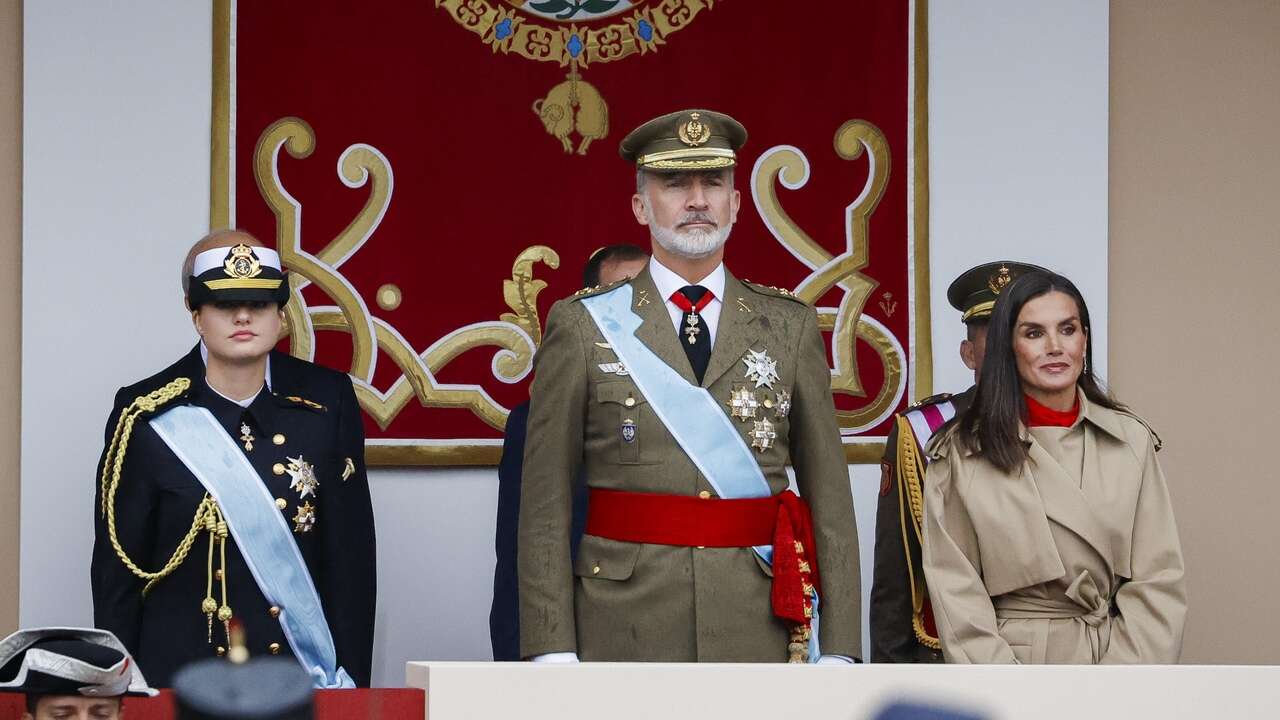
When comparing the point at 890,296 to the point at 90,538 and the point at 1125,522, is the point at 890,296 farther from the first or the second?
the point at 90,538

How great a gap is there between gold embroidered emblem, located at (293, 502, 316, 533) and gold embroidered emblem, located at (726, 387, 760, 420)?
103cm

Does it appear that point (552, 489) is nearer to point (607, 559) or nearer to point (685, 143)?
point (607, 559)

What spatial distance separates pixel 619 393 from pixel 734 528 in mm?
323

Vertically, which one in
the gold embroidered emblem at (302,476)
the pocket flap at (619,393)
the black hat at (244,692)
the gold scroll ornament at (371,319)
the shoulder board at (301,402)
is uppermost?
the gold scroll ornament at (371,319)

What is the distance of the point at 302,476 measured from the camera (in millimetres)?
3617

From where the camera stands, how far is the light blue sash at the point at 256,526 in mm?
3543

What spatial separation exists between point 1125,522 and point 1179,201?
184 centimetres

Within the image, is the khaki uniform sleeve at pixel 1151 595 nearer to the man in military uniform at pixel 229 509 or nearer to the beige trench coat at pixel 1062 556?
the beige trench coat at pixel 1062 556

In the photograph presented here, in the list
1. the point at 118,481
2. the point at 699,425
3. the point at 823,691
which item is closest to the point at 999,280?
the point at 699,425

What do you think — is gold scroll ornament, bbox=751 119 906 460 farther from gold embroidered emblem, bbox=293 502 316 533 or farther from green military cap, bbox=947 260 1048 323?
gold embroidered emblem, bbox=293 502 316 533

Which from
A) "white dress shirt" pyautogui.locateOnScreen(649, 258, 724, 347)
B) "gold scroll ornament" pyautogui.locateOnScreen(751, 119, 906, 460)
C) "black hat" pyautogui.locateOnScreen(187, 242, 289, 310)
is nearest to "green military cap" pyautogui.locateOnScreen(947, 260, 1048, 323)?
"gold scroll ornament" pyautogui.locateOnScreen(751, 119, 906, 460)

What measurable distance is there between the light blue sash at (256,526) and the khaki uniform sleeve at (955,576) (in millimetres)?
1245

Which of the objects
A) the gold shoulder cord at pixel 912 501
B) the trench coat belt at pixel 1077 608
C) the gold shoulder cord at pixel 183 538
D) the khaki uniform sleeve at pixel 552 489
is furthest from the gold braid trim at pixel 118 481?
the trench coat belt at pixel 1077 608

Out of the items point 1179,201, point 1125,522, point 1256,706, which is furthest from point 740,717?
point 1179,201
